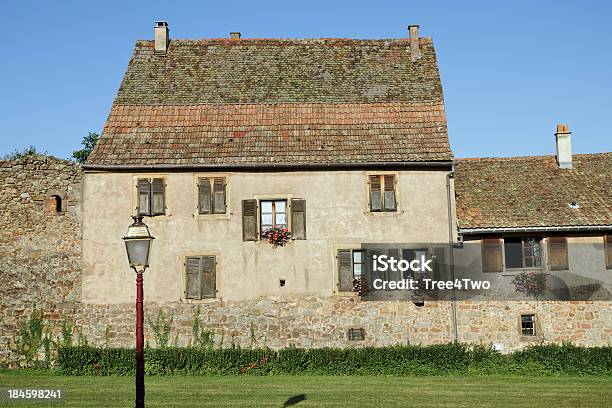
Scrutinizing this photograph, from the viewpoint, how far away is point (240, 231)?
22.7 meters

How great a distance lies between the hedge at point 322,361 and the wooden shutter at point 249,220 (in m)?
3.34

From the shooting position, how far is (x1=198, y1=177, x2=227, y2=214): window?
22719 millimetres

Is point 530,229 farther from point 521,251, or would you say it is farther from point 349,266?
point 349,266

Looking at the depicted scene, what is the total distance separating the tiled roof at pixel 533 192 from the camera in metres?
23.1

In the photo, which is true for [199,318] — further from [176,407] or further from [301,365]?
[176,407]

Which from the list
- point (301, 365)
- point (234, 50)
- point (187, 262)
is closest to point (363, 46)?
point (234, 50)

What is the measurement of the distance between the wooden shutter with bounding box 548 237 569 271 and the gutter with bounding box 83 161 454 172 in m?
3.83

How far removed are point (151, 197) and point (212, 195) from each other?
178 cm

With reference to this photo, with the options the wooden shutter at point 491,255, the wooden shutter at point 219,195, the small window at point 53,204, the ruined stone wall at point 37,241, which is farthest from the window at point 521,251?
the small window at point 53,204

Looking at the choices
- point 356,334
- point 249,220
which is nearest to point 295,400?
point 356,334

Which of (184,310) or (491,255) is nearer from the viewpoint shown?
(184,310)

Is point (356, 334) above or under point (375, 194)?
under

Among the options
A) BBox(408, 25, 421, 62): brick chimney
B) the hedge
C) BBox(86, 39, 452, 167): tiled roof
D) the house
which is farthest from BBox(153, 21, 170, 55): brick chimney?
the hedge

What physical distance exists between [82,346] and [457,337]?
10.7m
